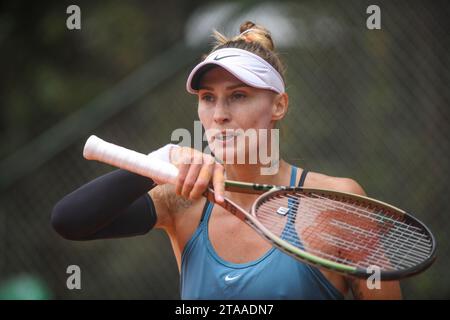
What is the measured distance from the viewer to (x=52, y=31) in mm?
3564

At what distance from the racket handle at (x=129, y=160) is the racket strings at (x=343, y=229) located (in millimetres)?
233

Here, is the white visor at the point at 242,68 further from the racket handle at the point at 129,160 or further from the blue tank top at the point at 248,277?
the blue tank top at the point at 248,277

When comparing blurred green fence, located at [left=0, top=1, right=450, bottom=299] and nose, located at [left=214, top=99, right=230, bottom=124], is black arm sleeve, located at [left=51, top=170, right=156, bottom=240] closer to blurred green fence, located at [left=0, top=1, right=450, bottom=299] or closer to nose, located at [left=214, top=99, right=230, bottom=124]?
nose, located at [left=214, top=99, right=230, bottom=124]

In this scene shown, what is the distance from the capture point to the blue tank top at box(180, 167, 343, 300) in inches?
61.6

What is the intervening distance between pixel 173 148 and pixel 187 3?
186 cm

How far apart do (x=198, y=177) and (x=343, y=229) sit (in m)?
0.38

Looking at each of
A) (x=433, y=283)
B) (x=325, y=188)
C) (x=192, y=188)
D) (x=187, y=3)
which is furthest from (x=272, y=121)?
(x=187, y=3)

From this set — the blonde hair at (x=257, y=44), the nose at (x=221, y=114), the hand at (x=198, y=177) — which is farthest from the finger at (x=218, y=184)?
the blonde hair at (x=257, y=44)

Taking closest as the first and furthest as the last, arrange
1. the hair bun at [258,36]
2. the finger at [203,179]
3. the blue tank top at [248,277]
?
1. the finger at [203,179]
2. the blue tank top at [248,277]
3. the hair bun at [258,36]

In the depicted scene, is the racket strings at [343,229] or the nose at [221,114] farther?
the nose at [221,114]

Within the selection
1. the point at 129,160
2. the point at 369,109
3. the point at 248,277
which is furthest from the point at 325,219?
the point at 369,109

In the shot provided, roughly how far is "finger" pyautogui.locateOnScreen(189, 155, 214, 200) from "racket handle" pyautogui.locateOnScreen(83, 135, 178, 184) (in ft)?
0.30

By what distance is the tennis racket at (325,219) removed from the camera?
1495mm

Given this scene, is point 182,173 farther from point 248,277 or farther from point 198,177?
point 248,277
